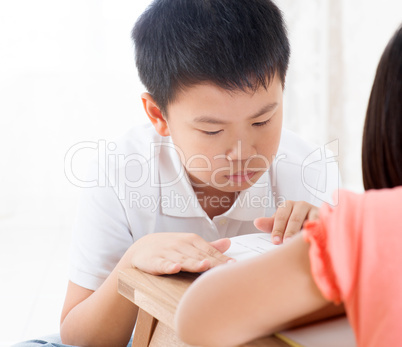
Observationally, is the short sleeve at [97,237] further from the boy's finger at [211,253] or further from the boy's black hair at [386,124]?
the boy's black hair at [386,124]

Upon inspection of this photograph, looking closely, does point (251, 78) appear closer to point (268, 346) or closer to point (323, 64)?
point (268, 346)

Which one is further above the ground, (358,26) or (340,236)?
(358,26)

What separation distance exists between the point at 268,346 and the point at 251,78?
20.6 inches

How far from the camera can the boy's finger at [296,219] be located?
793 mm

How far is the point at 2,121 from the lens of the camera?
2637mm

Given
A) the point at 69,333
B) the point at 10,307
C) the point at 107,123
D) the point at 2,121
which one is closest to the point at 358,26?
the point at 107,123

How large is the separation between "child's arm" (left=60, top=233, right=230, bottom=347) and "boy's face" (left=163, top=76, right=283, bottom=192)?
0.20 meters

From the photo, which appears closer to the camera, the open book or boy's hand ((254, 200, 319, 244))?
the open book

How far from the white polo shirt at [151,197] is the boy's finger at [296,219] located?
0.25m

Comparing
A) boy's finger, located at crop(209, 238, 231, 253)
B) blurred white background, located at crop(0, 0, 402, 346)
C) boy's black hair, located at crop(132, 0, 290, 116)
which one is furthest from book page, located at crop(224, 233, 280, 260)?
blurred white background, located at crop(0, 0, 402, 346)

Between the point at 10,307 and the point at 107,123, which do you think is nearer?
the point at 10,307

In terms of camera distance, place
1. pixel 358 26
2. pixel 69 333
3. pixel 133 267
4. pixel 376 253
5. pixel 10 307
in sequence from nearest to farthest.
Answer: pixel 376 253
pixel 133 267
pixel 69 333
pixel 10 307
pixel 358 26

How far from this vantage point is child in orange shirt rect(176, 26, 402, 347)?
0.42 metres

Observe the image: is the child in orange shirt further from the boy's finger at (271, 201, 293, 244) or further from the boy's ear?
the boy's ear
